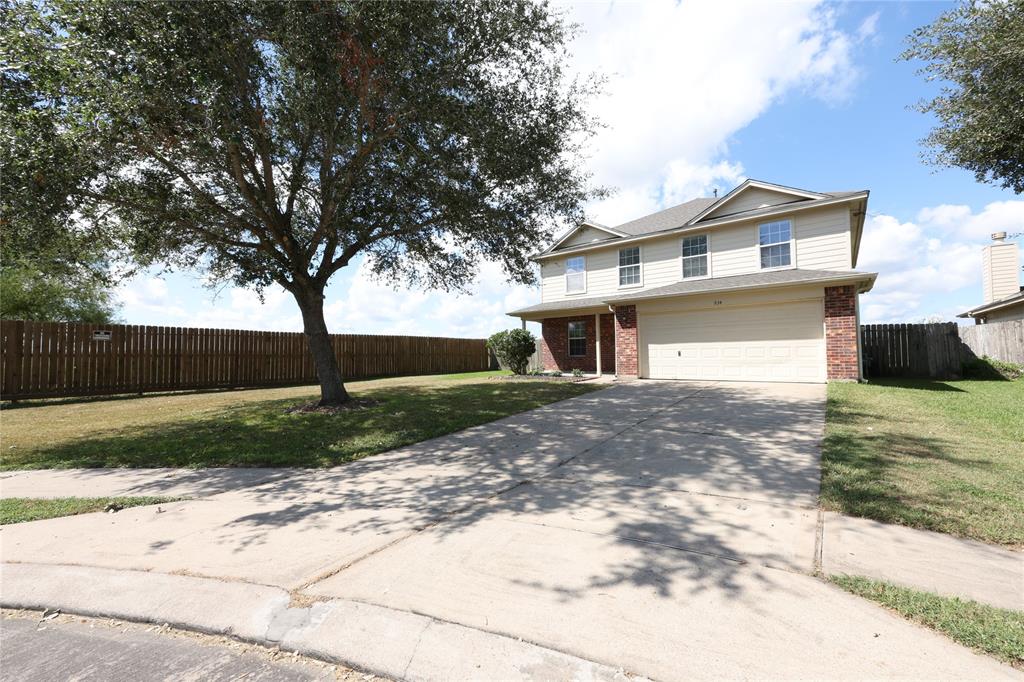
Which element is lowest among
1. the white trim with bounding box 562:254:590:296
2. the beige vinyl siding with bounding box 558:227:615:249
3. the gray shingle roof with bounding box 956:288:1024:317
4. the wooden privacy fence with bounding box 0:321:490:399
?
the wooden privacy fence with bounding box 0:321:490:399

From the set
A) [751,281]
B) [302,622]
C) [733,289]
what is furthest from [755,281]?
[302,622]

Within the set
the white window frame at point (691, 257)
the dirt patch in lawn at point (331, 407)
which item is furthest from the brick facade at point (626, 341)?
the dirt patch in lawn at point (331, 407)

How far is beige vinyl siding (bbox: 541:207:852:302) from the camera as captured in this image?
1353 cm

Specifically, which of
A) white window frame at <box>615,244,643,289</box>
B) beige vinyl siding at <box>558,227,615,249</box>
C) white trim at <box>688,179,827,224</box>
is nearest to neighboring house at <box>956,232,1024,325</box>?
white trim at <box>688,179,827,224</box>

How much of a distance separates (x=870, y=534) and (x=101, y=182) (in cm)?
1117

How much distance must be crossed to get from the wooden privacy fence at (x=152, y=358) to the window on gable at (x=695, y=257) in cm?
1344

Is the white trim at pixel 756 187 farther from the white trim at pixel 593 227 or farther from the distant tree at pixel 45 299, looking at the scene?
the distant tree at pixel 45 299

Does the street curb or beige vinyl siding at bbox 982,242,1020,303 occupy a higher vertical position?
beige vinyl siding at bbox 982,242,1020,303

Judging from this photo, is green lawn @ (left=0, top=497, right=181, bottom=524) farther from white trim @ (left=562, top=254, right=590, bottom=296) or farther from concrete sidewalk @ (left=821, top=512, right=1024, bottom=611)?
white trim @ (left=562, top=254, right=590, bottom=296)

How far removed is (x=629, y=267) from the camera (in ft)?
58.3

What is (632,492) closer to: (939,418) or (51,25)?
(939,418)

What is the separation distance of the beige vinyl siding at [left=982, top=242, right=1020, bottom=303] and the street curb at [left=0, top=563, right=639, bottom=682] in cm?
2789

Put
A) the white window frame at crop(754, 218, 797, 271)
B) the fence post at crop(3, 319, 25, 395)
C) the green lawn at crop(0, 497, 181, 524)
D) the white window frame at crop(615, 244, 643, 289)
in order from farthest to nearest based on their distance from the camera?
the white window frame at crop(615, 244, 643, 289) < the white window frame at crop(754, 218, 797, 271) < the fence post at crop(3, 319, 25, 395) < the green lawn at crop(0, 497, 181, 524)

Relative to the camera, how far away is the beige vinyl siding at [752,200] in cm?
1452
